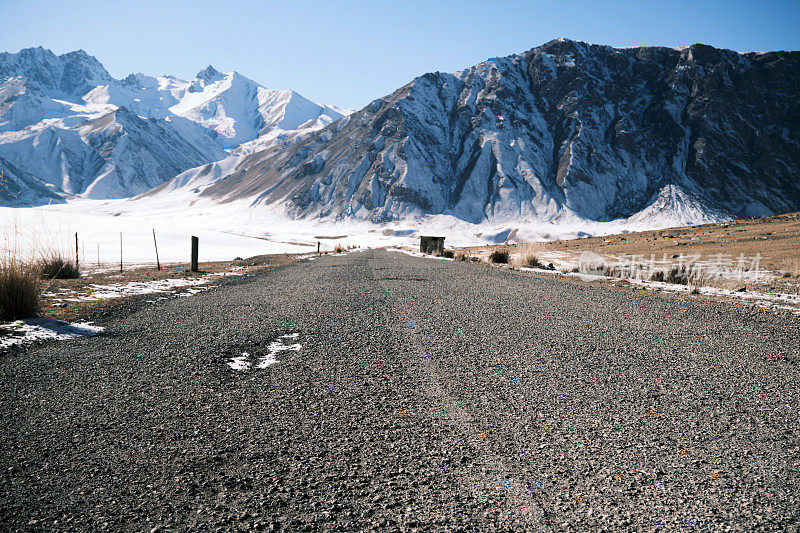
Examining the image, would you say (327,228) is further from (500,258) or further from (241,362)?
(241,362)

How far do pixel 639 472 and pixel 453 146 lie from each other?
141 m

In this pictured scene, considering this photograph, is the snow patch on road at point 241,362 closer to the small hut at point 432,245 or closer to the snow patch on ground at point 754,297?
the snow patch on ground at point 754,297

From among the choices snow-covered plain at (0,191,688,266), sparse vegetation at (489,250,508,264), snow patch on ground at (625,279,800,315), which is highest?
snow-covered plain at (0,191,688,266)

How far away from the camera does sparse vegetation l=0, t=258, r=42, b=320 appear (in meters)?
6.26

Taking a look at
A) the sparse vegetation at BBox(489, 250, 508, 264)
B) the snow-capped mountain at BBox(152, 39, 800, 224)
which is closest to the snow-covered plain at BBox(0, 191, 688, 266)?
Answer: the snow-capped mountain at BBox(152, 39, 800, 224)

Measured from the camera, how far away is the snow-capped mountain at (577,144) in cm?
11800

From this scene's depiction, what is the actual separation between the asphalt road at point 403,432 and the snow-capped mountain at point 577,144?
114853mm

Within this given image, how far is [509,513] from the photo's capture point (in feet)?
7.77

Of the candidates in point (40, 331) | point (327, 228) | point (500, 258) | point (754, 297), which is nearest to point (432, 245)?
point (500, 258)

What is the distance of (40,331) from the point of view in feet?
18.9

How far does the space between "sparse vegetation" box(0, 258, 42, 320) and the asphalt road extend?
155cm

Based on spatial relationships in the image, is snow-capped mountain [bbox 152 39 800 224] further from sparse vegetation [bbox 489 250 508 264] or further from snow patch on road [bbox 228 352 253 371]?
snow patch on road [bbox 228 352 253 371]

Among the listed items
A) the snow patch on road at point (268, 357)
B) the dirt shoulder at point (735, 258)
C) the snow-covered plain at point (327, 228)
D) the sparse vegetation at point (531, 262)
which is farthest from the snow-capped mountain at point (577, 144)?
the snow patch on road at point (268, 357)

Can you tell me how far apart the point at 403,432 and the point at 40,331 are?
536 cm
